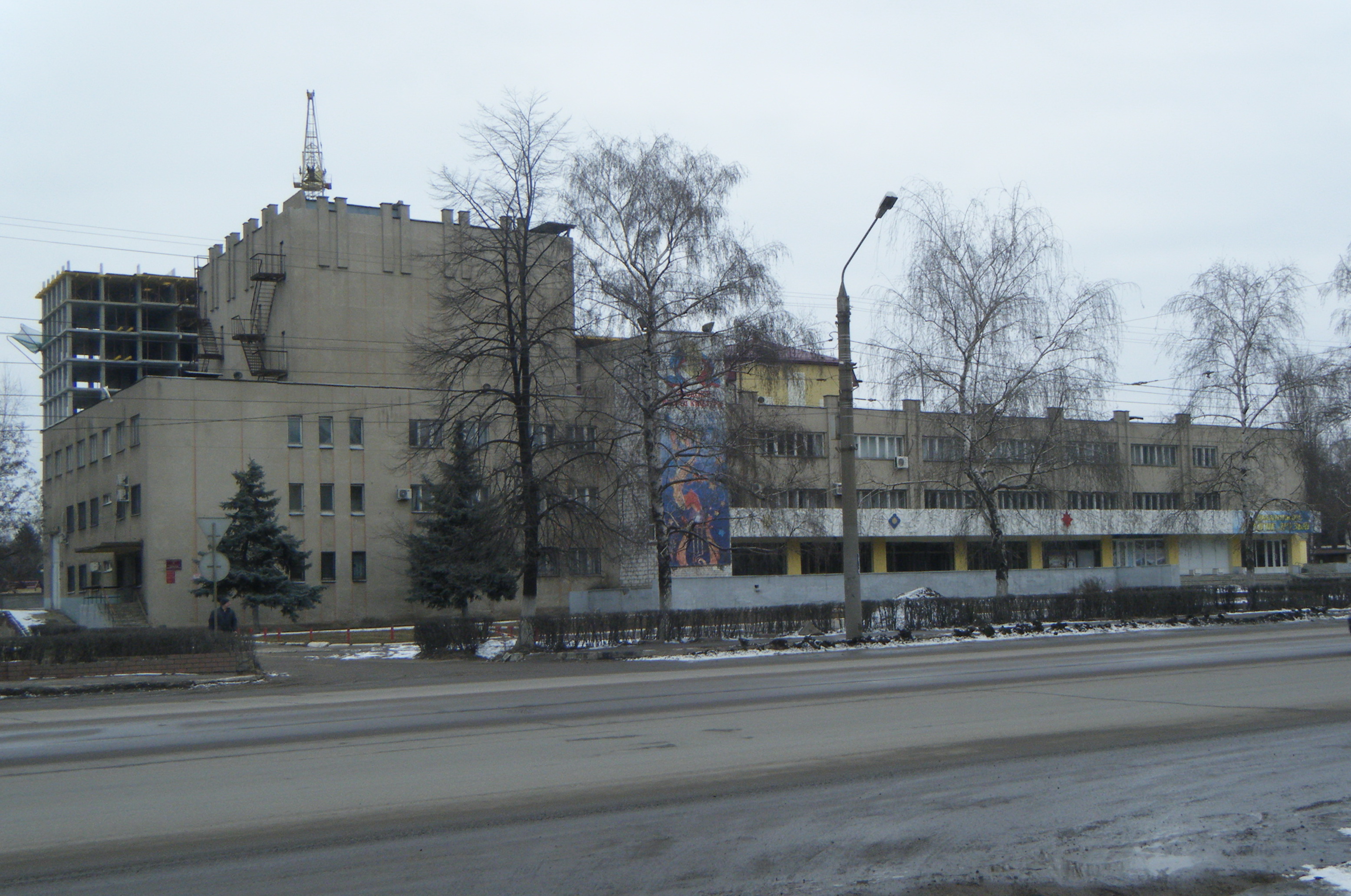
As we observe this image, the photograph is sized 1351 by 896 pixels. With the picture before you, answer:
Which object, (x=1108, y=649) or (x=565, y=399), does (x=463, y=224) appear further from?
(x=1108, y=649)

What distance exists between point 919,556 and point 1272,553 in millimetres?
29365

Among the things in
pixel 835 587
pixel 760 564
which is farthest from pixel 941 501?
pixel 835 587

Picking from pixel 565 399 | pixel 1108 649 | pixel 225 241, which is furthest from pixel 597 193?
pixel 225 241

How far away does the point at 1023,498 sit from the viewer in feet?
147

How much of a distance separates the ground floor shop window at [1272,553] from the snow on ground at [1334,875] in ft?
261

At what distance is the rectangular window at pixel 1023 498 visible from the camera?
120 feet

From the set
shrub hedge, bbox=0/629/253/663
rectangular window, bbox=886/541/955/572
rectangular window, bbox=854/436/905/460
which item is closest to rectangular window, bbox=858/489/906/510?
rectangular window, bbox=854/436/905/460

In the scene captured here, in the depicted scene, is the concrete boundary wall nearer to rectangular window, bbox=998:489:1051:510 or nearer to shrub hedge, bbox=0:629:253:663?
rectangular window, bbox=998:489:1051:510

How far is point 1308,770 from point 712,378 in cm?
2262

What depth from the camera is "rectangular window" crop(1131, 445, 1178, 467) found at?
7075cm

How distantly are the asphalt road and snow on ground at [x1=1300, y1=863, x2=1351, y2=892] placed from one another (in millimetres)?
157

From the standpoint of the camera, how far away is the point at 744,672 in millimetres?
21125

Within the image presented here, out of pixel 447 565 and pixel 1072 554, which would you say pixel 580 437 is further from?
pixel 1072 554

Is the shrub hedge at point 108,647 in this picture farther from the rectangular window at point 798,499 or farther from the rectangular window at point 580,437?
the rectangular window at point 798,499
